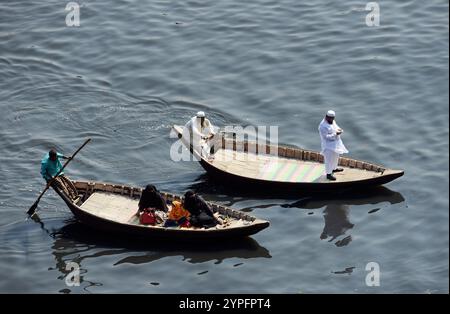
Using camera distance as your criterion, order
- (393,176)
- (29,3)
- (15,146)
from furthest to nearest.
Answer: (29,3) → (15,146) → (393,176)

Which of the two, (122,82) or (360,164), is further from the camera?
(122,82)

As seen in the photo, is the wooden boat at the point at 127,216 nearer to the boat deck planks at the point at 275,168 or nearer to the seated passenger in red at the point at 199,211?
the seated passenger in red at the point at 199,211

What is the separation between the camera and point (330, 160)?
85.2ft

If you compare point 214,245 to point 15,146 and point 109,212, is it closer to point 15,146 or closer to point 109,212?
Answer: point 109,212

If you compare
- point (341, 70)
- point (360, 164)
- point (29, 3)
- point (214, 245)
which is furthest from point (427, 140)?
point (29, 3)

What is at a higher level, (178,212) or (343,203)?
(343,203)

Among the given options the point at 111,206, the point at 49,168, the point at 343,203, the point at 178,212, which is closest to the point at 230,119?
the point at 343,203

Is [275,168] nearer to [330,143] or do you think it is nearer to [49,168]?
[330,143]

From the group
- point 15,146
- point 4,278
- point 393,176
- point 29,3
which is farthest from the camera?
point 29,3

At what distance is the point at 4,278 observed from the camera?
2366cm

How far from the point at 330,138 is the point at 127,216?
5.38 meters

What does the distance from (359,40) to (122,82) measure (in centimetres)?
783

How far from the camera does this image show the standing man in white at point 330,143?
2566 centimetres

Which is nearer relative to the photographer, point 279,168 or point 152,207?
point 152,207
